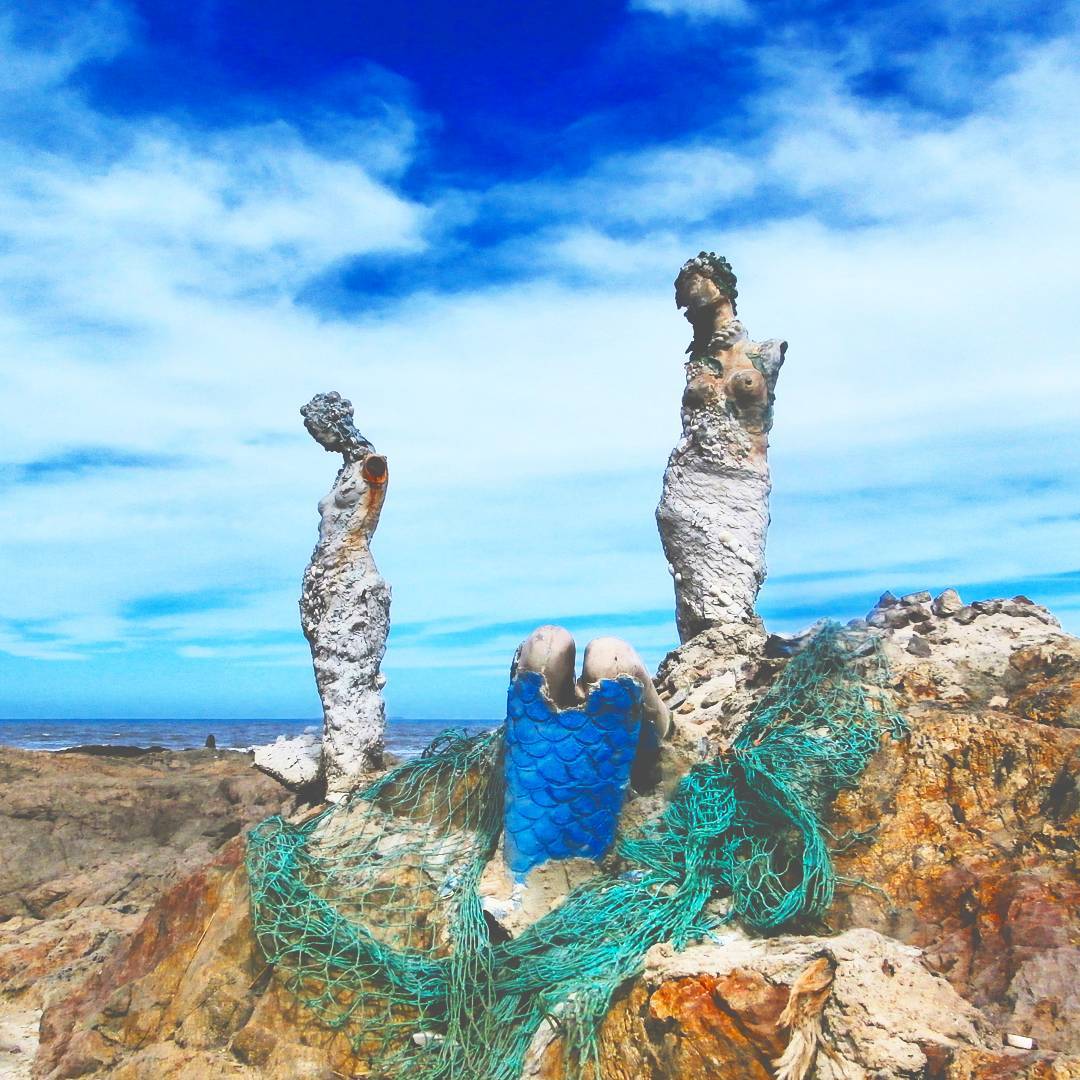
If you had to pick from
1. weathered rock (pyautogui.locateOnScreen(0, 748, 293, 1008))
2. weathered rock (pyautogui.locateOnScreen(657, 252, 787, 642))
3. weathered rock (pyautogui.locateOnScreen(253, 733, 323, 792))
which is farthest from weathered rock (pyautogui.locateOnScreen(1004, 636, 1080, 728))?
weathered rock (pyautogui.locateOnScreen(0, 748, 293, 1008))

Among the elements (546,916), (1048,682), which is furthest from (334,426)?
(1048,682)

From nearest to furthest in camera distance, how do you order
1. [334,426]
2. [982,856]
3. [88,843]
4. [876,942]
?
[876,942] < [982,856] < [334,426] < [88,843]

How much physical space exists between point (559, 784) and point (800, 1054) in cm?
150

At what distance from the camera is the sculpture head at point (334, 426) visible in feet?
21.9

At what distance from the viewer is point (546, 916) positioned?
4289 millimetres

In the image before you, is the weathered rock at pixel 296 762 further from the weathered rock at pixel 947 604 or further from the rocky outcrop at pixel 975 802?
the weathered rock at pixel 947 604

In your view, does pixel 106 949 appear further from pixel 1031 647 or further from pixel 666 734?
pixel 1031 647

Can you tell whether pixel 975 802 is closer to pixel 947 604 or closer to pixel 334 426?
pixel 947 604

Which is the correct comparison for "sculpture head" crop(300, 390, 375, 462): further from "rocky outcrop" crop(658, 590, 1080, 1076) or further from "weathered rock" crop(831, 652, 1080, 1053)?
"weathered rock" crop(831, 652, 1080, 1053)

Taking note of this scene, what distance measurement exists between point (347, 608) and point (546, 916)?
2.72 m

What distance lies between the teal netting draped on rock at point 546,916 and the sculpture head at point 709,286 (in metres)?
2.94

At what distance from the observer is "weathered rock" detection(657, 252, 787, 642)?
21.7ft

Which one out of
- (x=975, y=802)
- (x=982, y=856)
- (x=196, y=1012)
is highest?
(x=975, y=802)

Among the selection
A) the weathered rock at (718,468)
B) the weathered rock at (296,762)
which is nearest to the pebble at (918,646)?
the weathered rock at (718,468)
